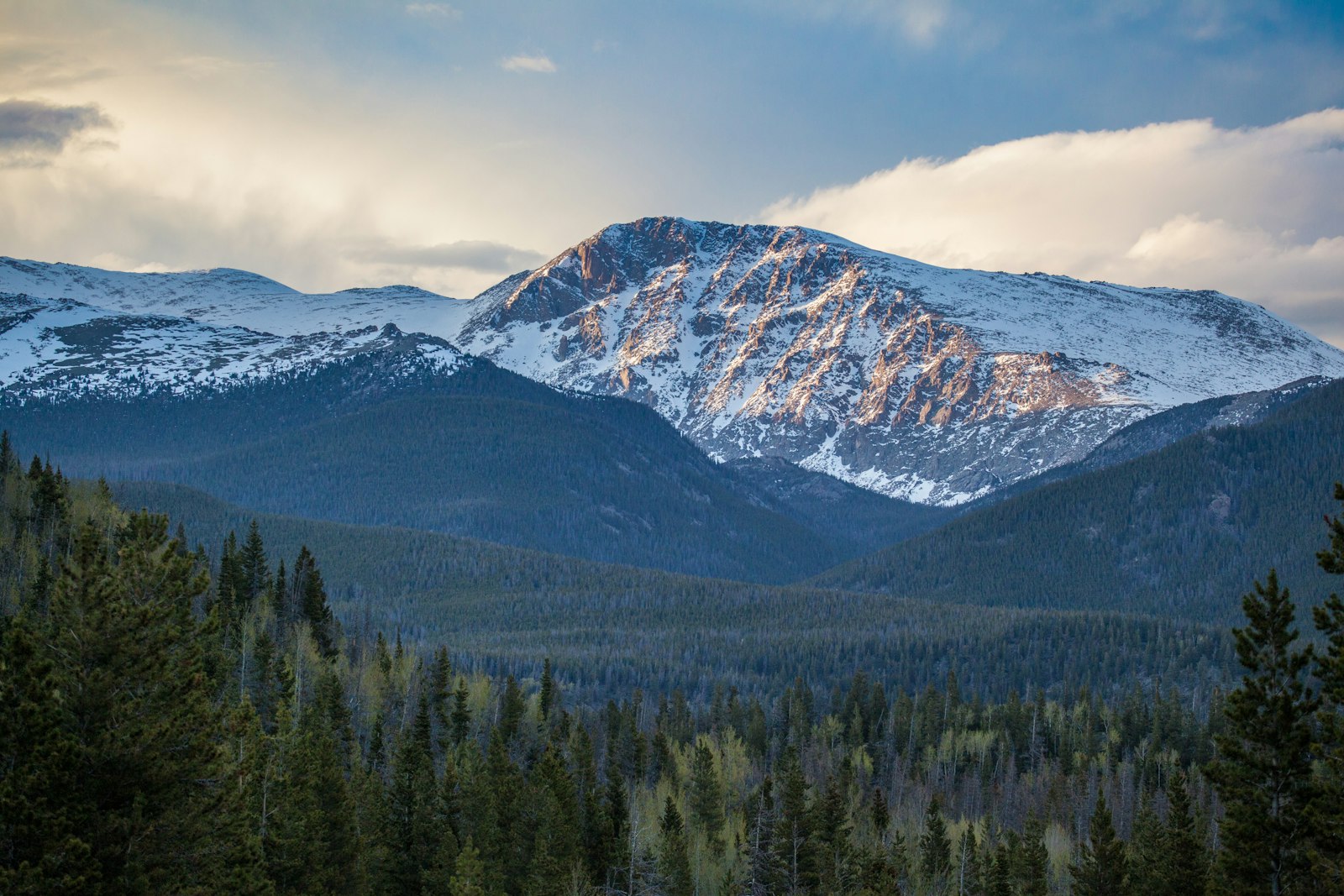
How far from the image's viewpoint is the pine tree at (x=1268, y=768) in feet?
123

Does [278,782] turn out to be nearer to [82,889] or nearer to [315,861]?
[315,861]

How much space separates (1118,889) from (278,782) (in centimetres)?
3689

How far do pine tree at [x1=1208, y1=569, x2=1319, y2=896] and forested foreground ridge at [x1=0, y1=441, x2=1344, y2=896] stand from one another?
0.09 metres

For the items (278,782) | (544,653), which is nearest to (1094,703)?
(544,653)

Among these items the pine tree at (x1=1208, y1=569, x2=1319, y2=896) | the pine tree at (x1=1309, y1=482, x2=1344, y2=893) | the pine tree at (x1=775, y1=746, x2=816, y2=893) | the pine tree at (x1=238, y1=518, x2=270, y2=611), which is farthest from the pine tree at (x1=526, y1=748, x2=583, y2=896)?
the pine tree at (x1=238, y1=518, x2=270, y2=611)

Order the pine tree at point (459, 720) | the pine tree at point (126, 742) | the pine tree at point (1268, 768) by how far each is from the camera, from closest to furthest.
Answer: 1. the pine tree at point (126, 742)
2. the pine tree at point (1268, 768)
3. the pine tree at point (459, 720)

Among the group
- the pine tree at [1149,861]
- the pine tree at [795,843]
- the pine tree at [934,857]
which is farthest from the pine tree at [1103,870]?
the pine tree at [934,857]

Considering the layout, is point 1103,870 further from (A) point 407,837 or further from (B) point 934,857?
(A) point 407,837

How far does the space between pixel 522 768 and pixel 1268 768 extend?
70.7 m

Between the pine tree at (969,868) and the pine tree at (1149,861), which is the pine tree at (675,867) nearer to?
the pine tree at (969,868)

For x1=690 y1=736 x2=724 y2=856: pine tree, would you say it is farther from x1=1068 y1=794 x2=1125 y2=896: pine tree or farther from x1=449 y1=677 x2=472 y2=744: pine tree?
x1=1068 y1=794 x2=1125 y2=896: pine tree

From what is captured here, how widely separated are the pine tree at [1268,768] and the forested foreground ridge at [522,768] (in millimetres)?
89

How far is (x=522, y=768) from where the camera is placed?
100812mm

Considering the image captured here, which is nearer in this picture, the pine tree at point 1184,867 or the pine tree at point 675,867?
the pine tree at point 1184,867
